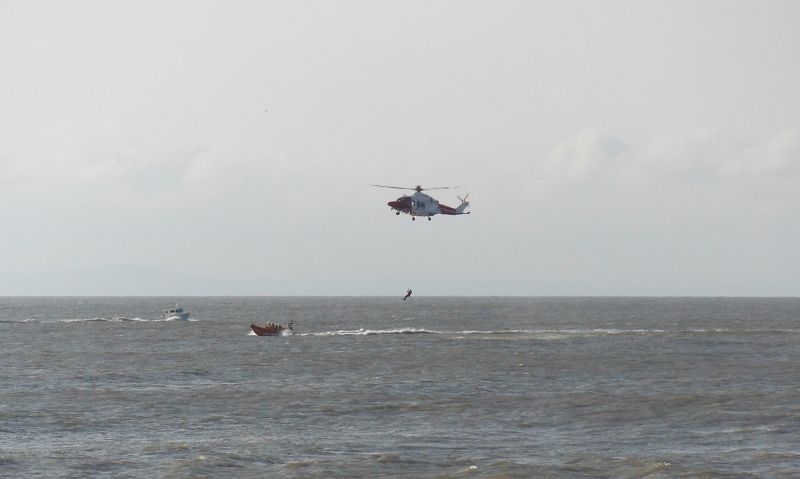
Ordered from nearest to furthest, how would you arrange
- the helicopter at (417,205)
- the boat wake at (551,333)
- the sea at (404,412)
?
the sea at (404,412) < the helicopter at (417,205) < the boat wake at (551,333)

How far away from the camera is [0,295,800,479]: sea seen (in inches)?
1458

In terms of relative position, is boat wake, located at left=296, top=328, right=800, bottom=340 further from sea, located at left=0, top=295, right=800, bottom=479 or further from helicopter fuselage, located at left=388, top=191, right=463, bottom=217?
helicopter fuselage, located at left=388, top=191, right=463, bottom=217

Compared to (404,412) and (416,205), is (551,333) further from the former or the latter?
(404,412)

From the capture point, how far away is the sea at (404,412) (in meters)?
37.0

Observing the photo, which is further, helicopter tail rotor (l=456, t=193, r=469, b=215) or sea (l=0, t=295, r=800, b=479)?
helicopter tail rotor (l=456, t=193, r=469, b=215)

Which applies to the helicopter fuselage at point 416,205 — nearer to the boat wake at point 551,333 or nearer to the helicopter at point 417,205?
the helicopter at point 417,205

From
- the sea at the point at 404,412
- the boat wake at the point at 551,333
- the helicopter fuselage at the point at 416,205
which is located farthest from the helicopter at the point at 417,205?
the boat wake at the point at 551,333

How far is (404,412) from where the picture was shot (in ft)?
165

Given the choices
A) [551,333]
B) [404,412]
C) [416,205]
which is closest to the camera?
[404,412]

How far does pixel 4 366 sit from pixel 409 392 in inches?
1639

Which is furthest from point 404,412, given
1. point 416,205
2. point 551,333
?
point 551,333

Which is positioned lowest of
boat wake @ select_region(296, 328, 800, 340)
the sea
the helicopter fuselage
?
the sea

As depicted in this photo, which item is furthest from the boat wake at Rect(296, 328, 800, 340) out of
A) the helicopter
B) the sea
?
the helicopter

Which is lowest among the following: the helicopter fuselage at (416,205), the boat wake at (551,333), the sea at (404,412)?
the sea at (404,412)
